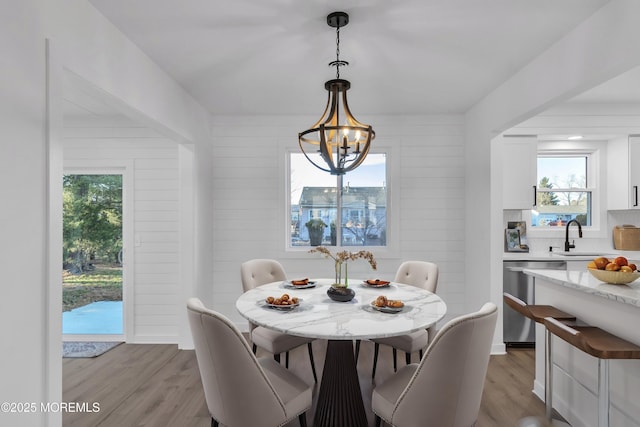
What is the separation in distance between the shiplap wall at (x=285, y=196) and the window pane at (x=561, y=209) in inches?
41.8

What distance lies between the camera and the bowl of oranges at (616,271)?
1938 millimetres

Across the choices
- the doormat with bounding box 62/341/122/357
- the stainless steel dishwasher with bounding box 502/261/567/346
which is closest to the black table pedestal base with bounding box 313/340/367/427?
the stainless steel dishwasher with bounding box 502/261/567/346

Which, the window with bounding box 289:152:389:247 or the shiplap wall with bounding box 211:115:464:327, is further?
the window with bounding box 289:152:389:247

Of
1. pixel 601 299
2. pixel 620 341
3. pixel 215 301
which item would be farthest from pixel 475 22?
pixel 215 301

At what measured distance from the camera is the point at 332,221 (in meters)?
4.21

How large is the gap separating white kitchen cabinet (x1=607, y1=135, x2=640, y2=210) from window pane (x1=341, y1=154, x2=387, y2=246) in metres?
2.71

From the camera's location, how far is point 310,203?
4234 mm

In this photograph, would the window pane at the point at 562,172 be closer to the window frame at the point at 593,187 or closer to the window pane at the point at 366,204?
the window frame at the point at 593,187

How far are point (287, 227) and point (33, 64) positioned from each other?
9.59 feet

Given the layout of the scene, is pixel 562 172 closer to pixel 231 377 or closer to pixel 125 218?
pixel 231 377

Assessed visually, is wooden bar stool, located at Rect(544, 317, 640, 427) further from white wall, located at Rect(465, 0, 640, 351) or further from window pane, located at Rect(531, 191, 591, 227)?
window pane, located at Rect(531, 191, 591, 227)

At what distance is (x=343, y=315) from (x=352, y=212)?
2408 mm

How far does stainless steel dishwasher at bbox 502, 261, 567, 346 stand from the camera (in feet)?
11.7

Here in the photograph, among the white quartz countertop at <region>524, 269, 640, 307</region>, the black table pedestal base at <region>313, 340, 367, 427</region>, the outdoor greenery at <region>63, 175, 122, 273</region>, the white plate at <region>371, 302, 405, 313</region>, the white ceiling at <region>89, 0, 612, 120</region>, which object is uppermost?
the white ceiling at <region>89, 0, 612, 120</region>
